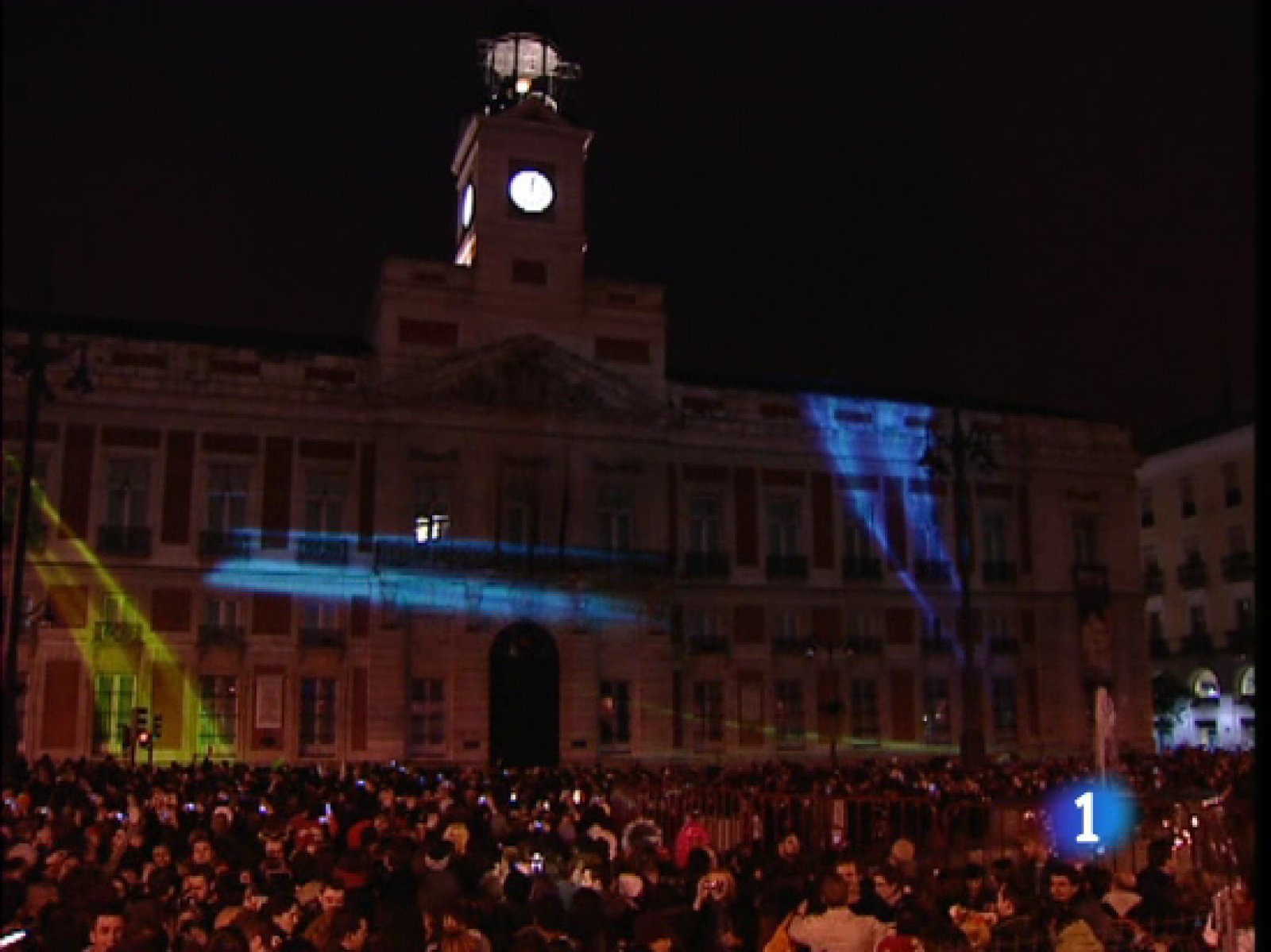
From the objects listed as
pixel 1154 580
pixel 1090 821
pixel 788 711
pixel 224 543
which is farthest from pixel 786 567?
pixel 1090 821

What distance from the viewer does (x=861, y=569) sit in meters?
50.2

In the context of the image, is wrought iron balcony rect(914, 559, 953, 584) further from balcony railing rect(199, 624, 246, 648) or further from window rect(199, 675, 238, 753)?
window rect(199, 675, 238, 753)

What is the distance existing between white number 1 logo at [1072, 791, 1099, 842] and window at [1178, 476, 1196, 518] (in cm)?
4891

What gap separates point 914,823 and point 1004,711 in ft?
103

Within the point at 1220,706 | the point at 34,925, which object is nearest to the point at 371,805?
the point at 34,925

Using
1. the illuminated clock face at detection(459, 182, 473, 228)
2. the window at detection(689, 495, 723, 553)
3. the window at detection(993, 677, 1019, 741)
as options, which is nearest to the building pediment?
the window at detection(689, 495, 723, 553)

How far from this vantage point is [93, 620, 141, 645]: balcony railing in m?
41.2

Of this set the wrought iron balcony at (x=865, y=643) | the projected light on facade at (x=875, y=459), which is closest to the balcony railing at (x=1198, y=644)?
the projected light on facade at (x=875, y=459)

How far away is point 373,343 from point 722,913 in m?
39.4

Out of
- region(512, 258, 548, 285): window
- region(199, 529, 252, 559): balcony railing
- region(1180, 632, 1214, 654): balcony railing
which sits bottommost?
region(1180, 632, 1214, 654): balcony railing

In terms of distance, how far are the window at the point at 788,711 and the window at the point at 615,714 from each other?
539cm

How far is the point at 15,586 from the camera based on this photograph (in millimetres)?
29094

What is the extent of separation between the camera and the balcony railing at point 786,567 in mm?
49156

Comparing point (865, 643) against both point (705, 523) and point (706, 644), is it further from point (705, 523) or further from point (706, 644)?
point (705, 523)
